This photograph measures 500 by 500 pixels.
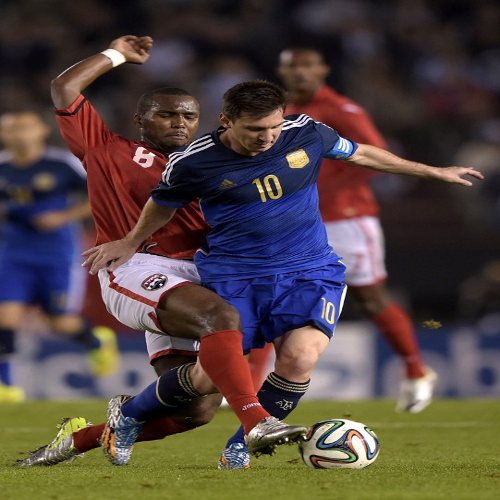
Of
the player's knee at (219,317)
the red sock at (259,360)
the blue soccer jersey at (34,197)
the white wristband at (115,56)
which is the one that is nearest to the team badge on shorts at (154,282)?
the player's knee at (219,317)

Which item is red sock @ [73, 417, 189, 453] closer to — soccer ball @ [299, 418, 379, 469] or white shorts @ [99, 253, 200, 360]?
white shorts @ [99, 253, 200, 360]

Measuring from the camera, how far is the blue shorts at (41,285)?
34.2 ft

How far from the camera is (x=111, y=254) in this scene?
5578 millimetres

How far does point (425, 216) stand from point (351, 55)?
8.59ft

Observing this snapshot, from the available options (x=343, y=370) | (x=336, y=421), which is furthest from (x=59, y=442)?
(x=343, y=370)

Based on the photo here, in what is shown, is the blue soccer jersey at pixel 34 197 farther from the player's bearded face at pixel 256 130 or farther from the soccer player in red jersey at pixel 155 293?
the player's bearded face at pixel 256 130

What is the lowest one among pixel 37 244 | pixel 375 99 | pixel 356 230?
pixel 37 244

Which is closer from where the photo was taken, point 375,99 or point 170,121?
point 170,121

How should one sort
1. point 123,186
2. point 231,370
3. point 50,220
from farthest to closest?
1. point 50,220
2. point 123,186
3. point 231,370

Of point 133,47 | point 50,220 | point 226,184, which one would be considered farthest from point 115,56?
point 50,220

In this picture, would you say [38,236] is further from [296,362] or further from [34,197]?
[296,362]

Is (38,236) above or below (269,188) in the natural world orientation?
below

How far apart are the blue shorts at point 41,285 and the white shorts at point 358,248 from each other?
260 centimetres

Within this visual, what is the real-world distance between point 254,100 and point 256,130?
13cm
